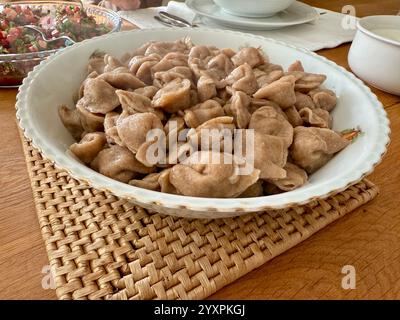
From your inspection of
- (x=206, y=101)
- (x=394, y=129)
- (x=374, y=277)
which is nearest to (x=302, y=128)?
(x=206, y=101)

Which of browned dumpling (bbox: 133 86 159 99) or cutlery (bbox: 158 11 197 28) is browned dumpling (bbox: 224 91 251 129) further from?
cutlery (bbox: 158 11 197 28)

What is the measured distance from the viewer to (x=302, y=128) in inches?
33.5

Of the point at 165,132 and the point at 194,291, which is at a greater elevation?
the point at 165,132

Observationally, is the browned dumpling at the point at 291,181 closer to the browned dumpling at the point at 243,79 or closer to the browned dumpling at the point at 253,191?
the browned dumpling at the point at 253,191

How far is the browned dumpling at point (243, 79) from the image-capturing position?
2.94 feet

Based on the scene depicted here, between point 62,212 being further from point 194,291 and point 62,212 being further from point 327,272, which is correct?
point 327,272

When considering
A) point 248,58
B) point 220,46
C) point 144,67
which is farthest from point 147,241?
point 220,46

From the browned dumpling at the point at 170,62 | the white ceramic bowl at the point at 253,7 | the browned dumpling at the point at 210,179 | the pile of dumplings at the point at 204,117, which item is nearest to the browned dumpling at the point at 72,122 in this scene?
the pile of dumplings at the point at 204,117

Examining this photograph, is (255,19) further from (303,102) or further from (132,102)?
(132,102)

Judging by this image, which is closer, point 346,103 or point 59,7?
point 346,103

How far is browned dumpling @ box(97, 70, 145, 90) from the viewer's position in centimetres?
90

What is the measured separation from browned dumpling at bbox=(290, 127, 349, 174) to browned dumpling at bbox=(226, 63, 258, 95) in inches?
5.8

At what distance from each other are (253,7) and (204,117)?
1110mm
